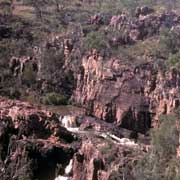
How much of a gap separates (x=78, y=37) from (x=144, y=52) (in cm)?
1175

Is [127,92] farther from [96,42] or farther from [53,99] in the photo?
[96,42]

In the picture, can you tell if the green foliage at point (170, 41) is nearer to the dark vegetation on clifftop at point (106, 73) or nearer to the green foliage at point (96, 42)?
the dark vegetation on clifftop at point (106, 73)

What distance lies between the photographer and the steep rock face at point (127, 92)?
2584 inches

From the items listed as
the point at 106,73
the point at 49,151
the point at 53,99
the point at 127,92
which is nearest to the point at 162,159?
the point at 49,151

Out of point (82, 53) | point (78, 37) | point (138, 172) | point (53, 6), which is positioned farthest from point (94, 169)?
point (53, 6)

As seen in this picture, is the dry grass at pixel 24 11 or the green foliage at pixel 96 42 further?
the dry grass at pixel 24 11

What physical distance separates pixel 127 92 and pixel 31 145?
2069 cm

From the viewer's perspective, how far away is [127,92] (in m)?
68.8

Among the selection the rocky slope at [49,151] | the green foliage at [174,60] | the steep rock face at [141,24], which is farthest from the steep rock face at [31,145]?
the steep rock face at [141,24]

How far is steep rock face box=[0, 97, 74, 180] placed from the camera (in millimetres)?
49469

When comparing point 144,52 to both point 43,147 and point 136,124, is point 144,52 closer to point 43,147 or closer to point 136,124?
point 136,124

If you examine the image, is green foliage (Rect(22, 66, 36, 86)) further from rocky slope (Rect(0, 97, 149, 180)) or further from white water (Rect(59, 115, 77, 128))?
rocky slope (Rect(0, 97, 149, 180))

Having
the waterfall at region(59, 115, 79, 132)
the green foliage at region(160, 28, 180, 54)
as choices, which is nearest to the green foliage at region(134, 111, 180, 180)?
the waterfall at region(59, 115, 79, 132)

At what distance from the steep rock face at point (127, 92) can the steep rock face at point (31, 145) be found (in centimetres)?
1276
